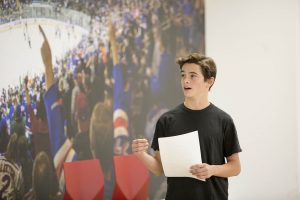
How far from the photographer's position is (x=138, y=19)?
10.1ft

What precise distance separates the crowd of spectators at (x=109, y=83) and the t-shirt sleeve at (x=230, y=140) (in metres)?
0.96

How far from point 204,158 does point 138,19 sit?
126 centimetres

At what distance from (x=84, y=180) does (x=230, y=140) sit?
1.04m

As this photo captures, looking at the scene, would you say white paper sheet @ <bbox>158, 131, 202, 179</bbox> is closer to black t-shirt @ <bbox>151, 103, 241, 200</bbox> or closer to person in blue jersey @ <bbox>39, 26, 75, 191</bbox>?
black t-shirt @ <bbox>151, 103, 241, 200</bbox>

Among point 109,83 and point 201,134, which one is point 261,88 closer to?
point 109,83

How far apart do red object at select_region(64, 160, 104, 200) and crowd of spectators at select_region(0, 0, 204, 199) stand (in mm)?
49

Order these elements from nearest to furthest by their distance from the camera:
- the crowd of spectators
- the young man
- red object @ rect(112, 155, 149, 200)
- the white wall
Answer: the young man → the crowd of spectators → red object @ rect(112, 155, 149, 200) → the white wall

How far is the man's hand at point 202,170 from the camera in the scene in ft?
6.64

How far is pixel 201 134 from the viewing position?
7.08 ft

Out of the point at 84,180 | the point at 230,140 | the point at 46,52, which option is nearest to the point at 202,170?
the point at 230,140

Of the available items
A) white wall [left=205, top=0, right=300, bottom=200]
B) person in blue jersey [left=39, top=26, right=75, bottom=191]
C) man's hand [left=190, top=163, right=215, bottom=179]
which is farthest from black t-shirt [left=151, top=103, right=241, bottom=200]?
white wall [left=205, top=0, right=300, bottom=200]

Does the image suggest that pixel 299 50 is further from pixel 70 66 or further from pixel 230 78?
pixel 70 66

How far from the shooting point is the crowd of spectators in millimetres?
2537

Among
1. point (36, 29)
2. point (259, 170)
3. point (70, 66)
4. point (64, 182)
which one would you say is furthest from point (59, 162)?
point (259, 170)
